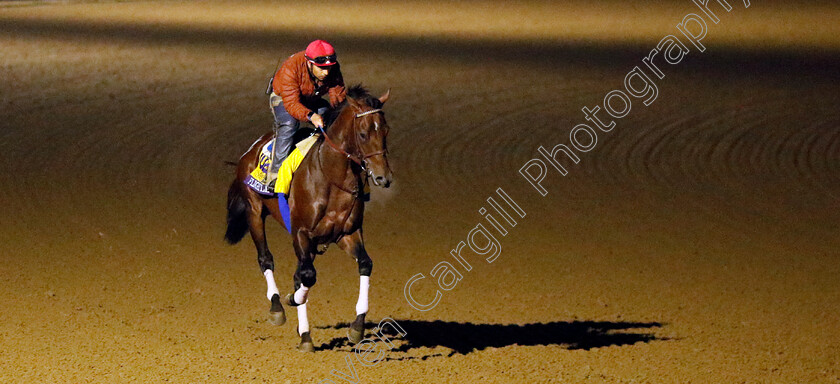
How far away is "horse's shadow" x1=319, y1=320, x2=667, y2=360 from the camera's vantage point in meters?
7.45

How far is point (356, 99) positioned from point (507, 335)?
2.35 metres

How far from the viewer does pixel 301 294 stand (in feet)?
22.5

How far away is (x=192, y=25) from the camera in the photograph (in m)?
29.0

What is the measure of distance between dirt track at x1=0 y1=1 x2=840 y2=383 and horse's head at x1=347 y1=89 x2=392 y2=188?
155 cm

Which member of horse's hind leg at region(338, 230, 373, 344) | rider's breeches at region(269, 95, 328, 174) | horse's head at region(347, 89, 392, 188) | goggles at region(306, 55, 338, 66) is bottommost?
horse's hind leg at region(338, 230, 373, 344)

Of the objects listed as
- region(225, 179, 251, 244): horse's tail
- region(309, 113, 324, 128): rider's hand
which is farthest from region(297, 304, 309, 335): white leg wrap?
region(309, 113, 324, 128): rider's hand

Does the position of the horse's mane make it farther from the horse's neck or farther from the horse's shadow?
the horse's shadow

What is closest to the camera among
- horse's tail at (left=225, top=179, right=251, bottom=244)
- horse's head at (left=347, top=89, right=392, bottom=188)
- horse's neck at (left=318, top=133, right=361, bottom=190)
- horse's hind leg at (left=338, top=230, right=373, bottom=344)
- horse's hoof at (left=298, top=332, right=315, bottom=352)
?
horse's head at (left=347, top=89, right=392, bottom=188)

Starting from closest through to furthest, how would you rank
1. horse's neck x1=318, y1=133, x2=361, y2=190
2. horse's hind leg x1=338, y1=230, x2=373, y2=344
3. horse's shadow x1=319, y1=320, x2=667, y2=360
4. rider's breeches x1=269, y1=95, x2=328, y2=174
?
horse's neck x1=318, y1=133, x2=361, y2=190 < horse's hind leg x1=338, y1=230, x2=373, y2=344 < rider's breeches x1=269, y1=95, x2=328, y2=174 < horse's shadow x1=319, y1=320, x2=667, y2=360

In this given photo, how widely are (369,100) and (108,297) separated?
11.3 feet

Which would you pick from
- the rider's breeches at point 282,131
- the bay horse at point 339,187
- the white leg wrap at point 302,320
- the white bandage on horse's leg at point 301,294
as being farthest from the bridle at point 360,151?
the white leg wrap at point 302,320

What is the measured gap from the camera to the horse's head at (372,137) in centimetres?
604

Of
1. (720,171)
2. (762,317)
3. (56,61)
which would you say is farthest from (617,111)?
(56,61)

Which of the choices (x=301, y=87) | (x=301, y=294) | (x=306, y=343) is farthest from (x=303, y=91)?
(x=306, y=343)
